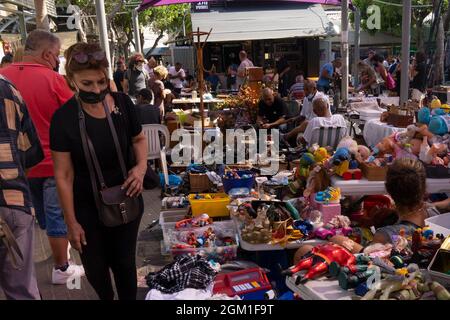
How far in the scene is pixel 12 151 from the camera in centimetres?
197

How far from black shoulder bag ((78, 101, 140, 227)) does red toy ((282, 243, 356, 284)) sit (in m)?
0.86

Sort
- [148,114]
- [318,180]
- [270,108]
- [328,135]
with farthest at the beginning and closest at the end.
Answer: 1. [270,108]
2. [148,114]
3. [328,135]
4. [318,180]

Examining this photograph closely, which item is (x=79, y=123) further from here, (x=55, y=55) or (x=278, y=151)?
(x=278, y=151)

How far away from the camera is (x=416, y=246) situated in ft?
8.02

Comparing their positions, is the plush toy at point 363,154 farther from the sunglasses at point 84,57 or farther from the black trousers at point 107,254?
the sunglasses at point 84,57

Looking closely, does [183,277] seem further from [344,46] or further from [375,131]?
[344,46]

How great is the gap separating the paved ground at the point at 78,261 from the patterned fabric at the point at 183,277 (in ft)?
1.76

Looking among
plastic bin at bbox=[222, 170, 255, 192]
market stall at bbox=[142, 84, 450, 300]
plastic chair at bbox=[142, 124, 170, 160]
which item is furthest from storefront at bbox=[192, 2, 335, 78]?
plastic bin at bbox=[222, 170, 255, 192]

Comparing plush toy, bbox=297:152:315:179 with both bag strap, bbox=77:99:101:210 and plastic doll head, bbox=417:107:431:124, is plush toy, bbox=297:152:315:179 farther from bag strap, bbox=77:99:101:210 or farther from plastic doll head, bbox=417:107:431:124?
bag strap, bbox=77:99:101:210

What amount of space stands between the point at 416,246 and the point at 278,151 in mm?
3827

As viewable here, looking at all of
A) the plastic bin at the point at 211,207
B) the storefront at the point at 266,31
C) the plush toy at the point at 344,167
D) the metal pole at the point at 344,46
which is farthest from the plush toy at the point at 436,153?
the storefront at the point at 266,31

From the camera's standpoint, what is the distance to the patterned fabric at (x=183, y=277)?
2.79 metres

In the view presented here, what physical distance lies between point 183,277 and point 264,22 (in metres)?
13.3

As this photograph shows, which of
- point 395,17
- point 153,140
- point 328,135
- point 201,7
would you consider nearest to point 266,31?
point 201,7
